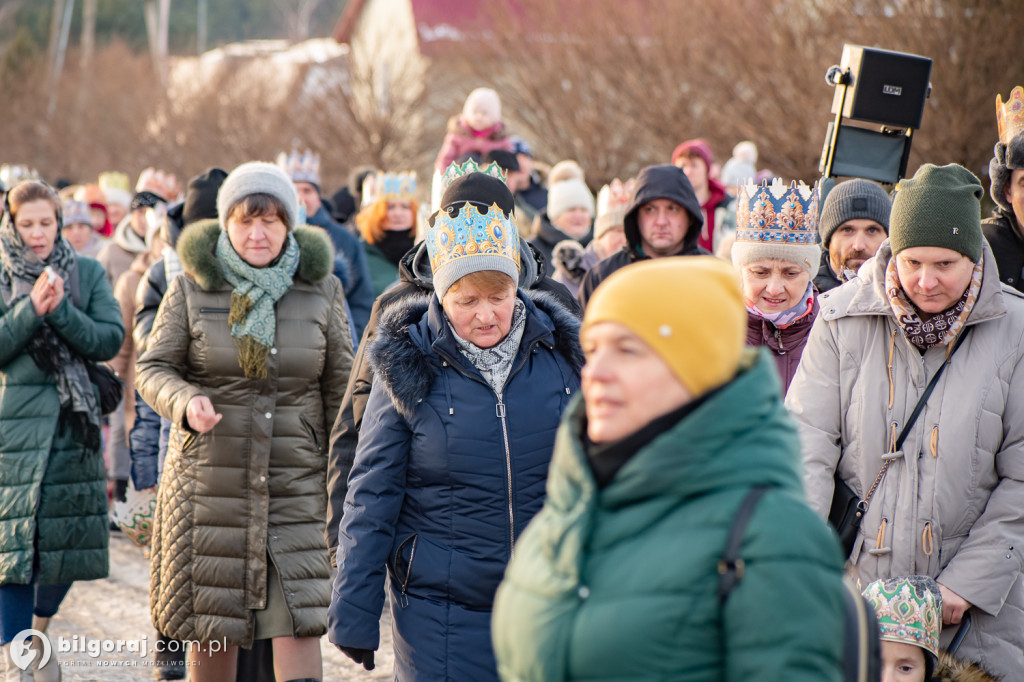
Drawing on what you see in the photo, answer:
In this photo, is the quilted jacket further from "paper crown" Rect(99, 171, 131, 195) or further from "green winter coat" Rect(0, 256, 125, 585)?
"paper crown" Rect(99, 171, 131, 195)

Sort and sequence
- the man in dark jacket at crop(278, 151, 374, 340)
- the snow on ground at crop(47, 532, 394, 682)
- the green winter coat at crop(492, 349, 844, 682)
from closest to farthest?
1. the green winter coat at crop(492, 349, 844, 682)
2. the snow on ground at crop(47, 532, 394, 682)
3. the man in dark jacket at crop(278, 151, 374, 340)

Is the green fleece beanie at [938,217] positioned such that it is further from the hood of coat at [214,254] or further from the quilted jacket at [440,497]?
the hood of coat at [214,254]

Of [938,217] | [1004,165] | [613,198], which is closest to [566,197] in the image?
[613,198]

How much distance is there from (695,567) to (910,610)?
1793 mm

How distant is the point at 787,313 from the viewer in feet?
15.7

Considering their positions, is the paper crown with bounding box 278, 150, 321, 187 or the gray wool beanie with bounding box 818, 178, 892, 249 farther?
the paper crown with bounding box 278, 150, 321, 187

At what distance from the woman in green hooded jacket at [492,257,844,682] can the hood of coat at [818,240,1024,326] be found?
163 centimetres

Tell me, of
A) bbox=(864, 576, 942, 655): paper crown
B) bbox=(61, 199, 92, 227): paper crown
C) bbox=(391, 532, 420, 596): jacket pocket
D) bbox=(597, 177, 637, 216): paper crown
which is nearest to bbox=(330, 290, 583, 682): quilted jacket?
bbox=(391, 532, 420, 596): jacket pocket

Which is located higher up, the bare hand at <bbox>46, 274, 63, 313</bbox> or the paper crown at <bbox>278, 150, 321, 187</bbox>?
the paper crown at <bbox>278, 150, 321, 187</bbox>

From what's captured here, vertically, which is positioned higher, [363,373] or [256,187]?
[256,187]

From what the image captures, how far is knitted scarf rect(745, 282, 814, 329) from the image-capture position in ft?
15.6

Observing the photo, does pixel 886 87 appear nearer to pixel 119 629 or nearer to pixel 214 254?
pixel 214 254

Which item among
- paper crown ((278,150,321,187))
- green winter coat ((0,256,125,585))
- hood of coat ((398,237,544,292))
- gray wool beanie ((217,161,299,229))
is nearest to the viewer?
hood of coat ((398,237,544,292))

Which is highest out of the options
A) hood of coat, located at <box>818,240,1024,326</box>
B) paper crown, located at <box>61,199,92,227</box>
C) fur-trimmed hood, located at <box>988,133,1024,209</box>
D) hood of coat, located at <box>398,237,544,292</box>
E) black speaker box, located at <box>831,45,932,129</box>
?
black speaker box, located at <box>831,45,932,129</box>
